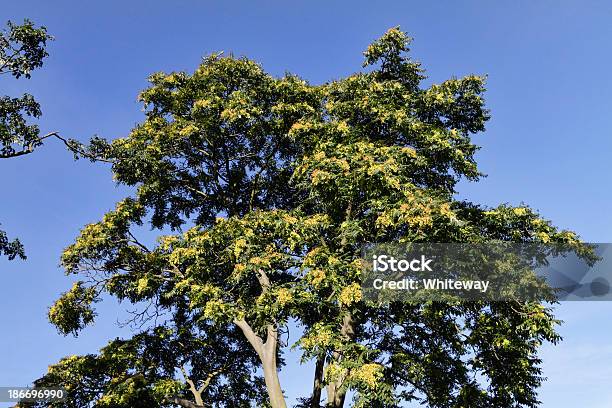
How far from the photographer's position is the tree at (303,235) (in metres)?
17.7

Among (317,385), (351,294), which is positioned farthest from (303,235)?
(317,385)

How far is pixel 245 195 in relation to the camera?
24.3m

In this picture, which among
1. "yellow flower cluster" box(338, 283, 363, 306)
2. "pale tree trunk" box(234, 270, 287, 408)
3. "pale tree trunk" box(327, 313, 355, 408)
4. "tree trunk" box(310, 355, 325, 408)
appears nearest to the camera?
"yellow flower cluster" box(338, 283, 363, 306)

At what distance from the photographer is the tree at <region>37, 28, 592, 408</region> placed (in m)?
17.7

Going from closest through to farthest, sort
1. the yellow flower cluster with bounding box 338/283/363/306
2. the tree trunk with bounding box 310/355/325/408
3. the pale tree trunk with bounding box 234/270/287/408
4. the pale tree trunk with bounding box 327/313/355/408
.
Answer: the yellow flower cluster with bounding box 338/283/363/306 < the pale tree trunk with bounding box 327/313/355/408 < the pale tree trunk with bounding box 234/270/287/408 < the tree trunk with bounding box 310/355/325/408

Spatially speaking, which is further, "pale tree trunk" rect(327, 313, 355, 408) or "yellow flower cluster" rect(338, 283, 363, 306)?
"pale tree trunk" rect(327, 313, 355, 408)

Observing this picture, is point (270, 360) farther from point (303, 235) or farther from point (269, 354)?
point (303, 235)

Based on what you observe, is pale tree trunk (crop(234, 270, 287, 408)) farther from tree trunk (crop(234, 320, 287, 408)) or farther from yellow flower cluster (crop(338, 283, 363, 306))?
yellow flower cluster (crop(338, 283, 363, 306))

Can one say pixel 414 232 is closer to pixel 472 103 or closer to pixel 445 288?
pixel 445 288

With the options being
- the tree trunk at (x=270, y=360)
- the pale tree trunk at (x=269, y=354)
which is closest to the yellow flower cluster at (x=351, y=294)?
the pale tree trunk at (x=269, y=354)

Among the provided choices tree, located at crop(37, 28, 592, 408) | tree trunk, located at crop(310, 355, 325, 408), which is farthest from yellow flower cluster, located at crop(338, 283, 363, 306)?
tree trunk, located at crop(310, 355, 325, 408)

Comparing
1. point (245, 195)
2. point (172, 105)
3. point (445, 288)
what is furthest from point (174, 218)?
point (445, 288)

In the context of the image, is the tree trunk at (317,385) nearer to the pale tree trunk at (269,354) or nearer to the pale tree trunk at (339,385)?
the pale tree trunk at (339,385)

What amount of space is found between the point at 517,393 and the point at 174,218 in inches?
614
